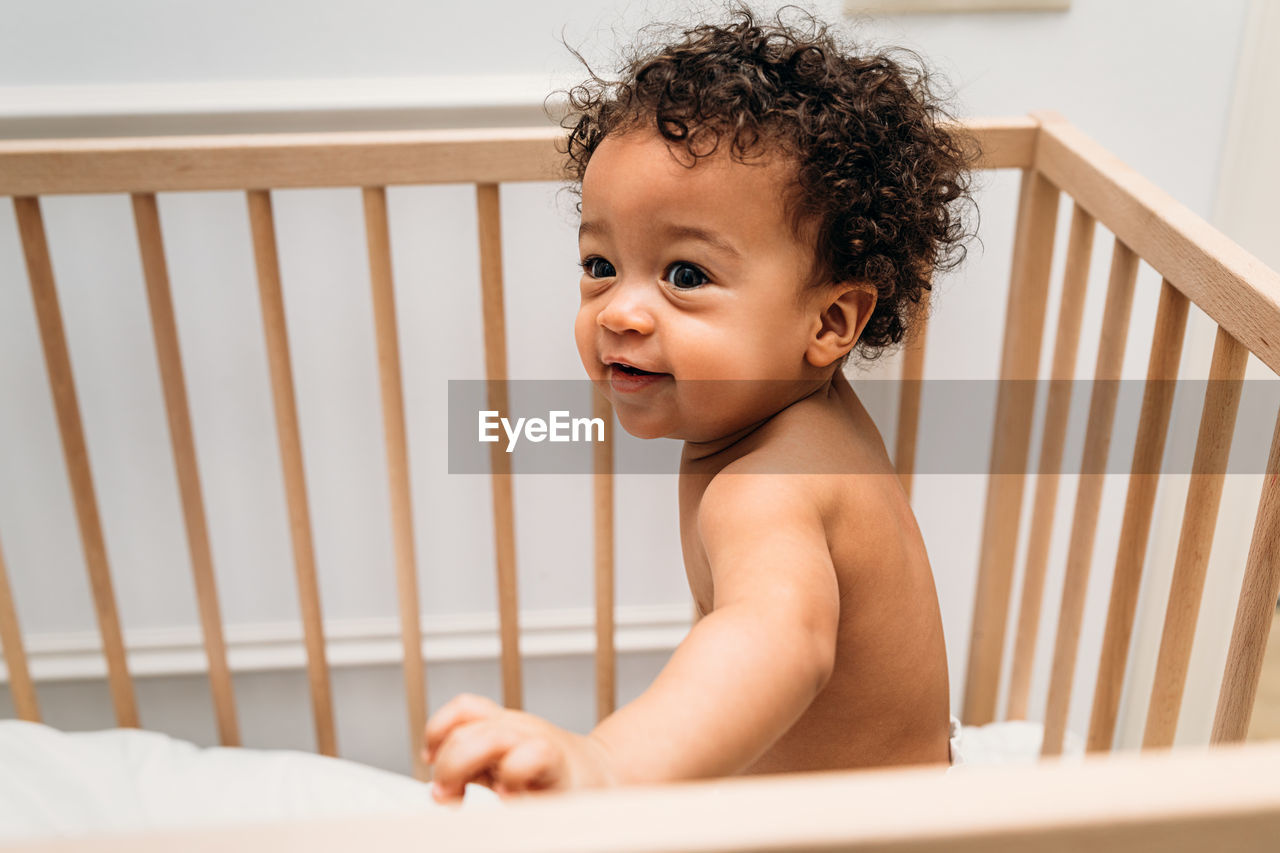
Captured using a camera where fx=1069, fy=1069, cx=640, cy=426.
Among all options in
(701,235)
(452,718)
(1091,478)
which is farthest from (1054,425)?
(452,718)

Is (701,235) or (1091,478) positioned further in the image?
(1091,478)

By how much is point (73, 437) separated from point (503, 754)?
750 mm

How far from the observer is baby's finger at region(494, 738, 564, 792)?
0.32 m

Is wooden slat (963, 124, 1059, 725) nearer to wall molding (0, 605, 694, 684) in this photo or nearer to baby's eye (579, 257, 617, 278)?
wall molding (0, 605, 694, 684)

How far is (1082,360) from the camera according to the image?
1.13 meters

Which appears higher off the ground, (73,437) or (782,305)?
(782,305)

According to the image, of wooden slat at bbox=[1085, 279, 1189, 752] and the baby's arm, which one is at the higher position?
the baby's arm

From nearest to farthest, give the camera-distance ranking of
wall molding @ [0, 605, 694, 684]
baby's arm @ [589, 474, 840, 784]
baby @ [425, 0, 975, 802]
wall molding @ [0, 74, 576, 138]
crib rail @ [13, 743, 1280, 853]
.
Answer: crib rail @ [13, 743, 1280, 853] < baby's arm @ [589, 474, 840, 784] < baby @ [425, 0, 975, 802] < wall molding @ [0, 74, 576, 138] < wall molding @ [0, 605, 694, 684]

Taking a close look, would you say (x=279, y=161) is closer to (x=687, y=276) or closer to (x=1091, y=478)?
(x=687, y=276)

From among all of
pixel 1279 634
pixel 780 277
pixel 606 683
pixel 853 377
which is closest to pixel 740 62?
pixel 780 277

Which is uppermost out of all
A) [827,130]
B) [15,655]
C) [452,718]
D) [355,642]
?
[827,130]

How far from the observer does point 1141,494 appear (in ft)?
2.58

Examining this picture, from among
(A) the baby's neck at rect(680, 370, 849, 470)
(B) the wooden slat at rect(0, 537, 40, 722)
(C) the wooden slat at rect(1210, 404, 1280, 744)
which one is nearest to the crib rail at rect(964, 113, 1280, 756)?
(C) the wooden slat at rect(1210, 404, 1280, 744)

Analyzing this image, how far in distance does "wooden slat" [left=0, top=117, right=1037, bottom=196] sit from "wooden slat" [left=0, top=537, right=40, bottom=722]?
0.36m
